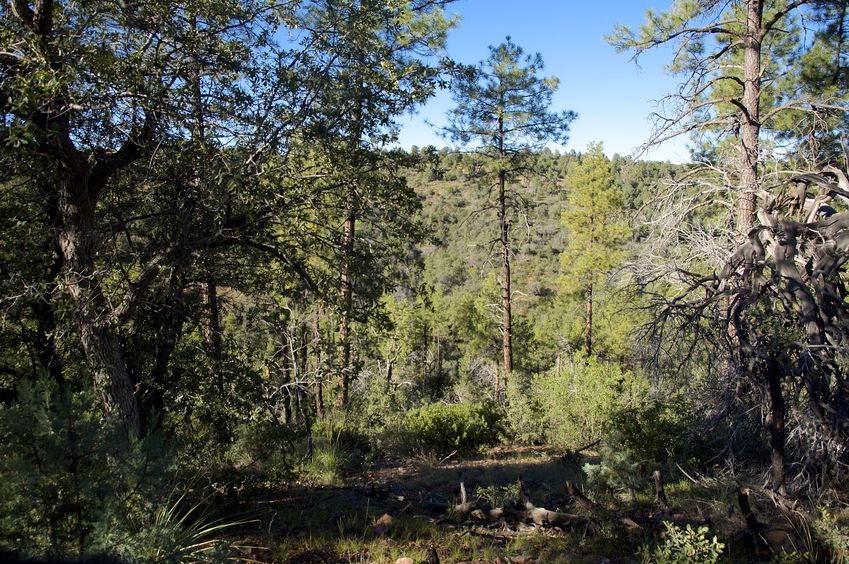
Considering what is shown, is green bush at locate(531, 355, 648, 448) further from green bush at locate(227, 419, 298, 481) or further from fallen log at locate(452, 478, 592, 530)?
green bush at locate(227, 419, 298, 481)

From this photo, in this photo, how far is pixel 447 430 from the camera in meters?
10.8

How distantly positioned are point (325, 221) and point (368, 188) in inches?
34.8

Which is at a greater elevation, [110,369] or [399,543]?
[110,369]

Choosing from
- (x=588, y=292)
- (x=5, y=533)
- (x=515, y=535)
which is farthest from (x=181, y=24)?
(x=588, y=292)

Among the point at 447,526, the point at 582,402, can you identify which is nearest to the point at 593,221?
the point at 582,402

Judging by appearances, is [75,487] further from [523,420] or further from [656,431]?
[523,420]

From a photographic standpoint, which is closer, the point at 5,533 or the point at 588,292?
the point at 5,533

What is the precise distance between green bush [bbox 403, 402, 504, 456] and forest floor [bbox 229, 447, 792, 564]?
3.07 metres

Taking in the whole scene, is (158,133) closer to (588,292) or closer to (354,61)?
(354,61)

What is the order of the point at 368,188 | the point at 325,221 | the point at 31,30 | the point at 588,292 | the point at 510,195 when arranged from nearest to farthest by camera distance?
the point at 31,30 → the point at 368,188 → the point at 325,221 → the point at 510,195 → the point at 588,292

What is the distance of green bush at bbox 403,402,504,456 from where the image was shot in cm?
1052

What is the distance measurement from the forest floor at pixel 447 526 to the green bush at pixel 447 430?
307cm

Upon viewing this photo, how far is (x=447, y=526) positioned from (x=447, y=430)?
219 inches

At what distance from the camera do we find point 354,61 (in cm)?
525
